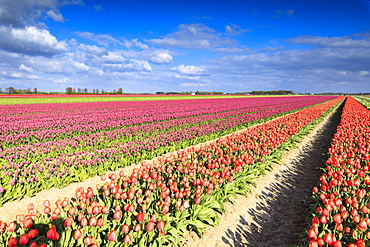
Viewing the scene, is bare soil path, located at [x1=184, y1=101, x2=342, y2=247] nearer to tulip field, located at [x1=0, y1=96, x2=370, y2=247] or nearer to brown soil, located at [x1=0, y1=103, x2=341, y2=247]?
brown soil, located at [x1=0, y1=103, x2=341, y2=247]

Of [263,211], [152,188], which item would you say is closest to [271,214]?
[263,211]

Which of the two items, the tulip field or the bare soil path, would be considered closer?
the tulip field

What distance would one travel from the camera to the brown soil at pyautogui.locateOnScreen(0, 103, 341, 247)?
4.46m

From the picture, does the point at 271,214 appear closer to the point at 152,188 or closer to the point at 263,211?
the point at 263,211

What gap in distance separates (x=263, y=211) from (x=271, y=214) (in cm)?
20

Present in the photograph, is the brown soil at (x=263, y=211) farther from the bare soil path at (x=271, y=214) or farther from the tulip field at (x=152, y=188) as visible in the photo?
the tulip field at (x=152, y=188)

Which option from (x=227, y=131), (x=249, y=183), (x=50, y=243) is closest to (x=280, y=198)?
(x=249, y=183)

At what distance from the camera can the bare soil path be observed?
4.42 metres

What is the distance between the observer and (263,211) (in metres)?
5.58

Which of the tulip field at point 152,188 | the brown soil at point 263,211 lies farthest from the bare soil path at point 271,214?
the tulip field at point 152,188

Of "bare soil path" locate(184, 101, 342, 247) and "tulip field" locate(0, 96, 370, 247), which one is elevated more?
"tulip field" locate(0, 96, 370, 247)

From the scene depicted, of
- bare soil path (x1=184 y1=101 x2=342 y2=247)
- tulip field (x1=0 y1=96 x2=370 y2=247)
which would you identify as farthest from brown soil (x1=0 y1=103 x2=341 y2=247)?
tulip field (x1=0 y1=96 x2=370 y2=247)

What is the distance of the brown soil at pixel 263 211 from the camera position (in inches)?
175

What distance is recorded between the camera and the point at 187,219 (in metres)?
4.58
